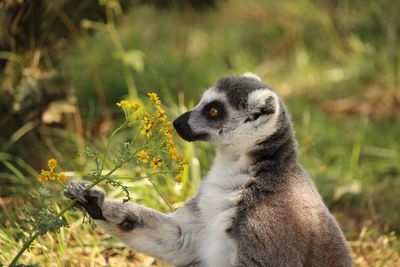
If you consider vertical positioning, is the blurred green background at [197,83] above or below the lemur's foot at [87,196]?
below

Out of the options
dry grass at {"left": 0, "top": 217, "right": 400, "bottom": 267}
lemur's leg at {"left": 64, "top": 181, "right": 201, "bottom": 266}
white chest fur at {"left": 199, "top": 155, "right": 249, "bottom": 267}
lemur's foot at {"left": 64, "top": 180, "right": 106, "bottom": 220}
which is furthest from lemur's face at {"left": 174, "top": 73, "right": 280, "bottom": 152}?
dry grass at {"left": 0, "top": 217, "right": 400, "bottom": 267}

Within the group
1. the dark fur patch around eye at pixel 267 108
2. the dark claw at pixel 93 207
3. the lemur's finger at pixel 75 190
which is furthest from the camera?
the dark fur patch around eye at pixel 267 108

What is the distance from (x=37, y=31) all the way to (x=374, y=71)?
16.0 ft

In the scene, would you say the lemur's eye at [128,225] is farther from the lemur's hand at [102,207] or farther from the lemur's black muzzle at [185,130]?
the lemur's black muzzle at [185,130]

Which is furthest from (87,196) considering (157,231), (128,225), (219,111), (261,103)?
(261,103)

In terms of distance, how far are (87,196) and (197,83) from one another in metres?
4.62

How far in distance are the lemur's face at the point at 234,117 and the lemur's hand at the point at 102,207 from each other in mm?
600

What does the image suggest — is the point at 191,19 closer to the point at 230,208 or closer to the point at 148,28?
the point at 148,28

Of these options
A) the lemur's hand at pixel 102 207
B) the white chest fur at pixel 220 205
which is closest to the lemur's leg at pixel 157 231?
the lemur's hand at pixel 102 207

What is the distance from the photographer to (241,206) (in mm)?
4262

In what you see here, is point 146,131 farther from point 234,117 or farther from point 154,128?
point 234,117

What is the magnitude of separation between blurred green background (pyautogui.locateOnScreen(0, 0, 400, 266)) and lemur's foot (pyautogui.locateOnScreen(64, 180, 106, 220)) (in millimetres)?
780

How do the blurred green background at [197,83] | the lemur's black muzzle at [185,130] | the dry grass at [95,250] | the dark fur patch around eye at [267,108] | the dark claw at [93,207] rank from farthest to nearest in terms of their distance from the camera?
the blurred green background at [197,83] → the dry grass at [95,250] → the lemur's black muzzle at [185,130] → the dark fur patch around eye at [267,108] → the dark claw at [93,207]

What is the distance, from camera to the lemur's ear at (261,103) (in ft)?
14.9
